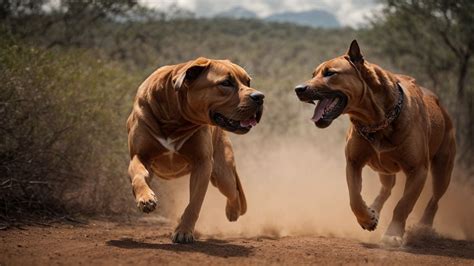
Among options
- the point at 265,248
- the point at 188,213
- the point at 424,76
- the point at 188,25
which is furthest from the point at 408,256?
the point at 188,25

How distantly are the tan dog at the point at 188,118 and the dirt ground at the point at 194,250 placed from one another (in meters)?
0.58

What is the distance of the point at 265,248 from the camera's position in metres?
6.87

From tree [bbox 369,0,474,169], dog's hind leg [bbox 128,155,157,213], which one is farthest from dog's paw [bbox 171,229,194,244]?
tree [bbox 369,0,474,169]

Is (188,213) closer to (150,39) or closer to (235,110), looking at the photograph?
(235,110)

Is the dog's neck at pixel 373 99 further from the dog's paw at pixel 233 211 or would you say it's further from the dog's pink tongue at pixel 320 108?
the dog's paw at pixel 233 211

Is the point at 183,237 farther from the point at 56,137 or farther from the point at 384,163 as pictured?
the point at 56,137

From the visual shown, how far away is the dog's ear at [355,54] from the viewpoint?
24.3 feet

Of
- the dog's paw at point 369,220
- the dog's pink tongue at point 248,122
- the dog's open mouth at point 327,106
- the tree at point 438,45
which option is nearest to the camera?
the dog's pink tongue at point 248,122

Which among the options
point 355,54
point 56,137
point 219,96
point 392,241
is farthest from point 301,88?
point 56,137

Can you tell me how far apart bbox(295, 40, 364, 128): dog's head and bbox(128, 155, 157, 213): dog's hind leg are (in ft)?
6.21

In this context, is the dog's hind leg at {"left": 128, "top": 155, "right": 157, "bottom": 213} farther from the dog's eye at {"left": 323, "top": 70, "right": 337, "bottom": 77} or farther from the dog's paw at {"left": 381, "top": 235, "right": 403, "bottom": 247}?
the dog's paw at {"left": 381, "top": 235, "right": 403, "bottom": 247}

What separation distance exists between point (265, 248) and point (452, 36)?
13.5 meters

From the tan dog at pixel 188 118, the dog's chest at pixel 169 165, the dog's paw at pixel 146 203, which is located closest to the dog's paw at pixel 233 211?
the dog's chest at pixel 169 165

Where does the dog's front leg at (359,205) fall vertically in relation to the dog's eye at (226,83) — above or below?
below
